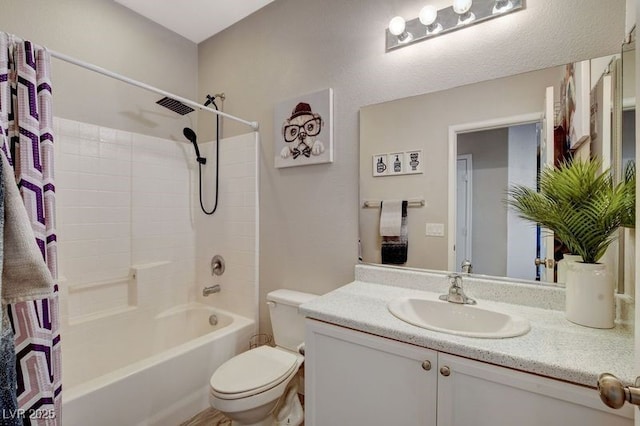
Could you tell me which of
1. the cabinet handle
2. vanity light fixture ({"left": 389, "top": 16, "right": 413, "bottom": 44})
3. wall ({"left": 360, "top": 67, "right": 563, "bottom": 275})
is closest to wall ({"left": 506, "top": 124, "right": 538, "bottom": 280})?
wall ({"left": 360, "top": 67, "right": 563, "bottom": 275})

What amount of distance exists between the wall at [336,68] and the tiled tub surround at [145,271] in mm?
277

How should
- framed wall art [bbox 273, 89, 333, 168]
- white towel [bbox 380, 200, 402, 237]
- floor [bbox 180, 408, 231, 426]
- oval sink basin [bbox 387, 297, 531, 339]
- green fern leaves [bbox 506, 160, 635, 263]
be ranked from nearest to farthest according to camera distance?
1. green fern leaves [bbox 506, 160, 635, 263]
2. oval sink basin [bbox 387, 297, 531, 339]
3. white towel [bbox 380, 200, 402, 237]
4. floor [bbox 180, 408, 231, 426]
5. framed wall art [bbox 273, 89, 333, 168]

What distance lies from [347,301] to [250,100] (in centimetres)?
163

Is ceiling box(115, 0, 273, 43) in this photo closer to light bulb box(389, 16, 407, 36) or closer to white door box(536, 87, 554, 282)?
light bulb box(389, 16, 407, 36)

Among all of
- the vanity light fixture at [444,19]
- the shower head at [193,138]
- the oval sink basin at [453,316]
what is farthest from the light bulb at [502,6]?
the shower head at [193,138]

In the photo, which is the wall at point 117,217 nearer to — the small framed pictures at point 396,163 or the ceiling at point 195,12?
the ceiling at point 195,12

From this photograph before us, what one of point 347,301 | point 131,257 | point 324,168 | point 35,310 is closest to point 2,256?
point 35,310

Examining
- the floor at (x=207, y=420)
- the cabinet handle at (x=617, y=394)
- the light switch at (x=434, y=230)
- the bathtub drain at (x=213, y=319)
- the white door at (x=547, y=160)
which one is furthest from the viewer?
the bathtub drain at (x=213, y=319)

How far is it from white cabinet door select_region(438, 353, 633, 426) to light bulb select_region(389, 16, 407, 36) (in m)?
1.47

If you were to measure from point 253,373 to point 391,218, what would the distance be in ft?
3.44

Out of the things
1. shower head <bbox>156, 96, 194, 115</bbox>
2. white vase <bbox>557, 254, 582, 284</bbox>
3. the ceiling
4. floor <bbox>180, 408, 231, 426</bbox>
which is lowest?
floor <bbox>180, 408, 231, 426</bbox>

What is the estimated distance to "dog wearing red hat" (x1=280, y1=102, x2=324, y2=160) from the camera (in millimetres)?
1812

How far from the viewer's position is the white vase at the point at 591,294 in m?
0.96

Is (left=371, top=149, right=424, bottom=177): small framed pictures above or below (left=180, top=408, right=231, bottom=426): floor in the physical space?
above
